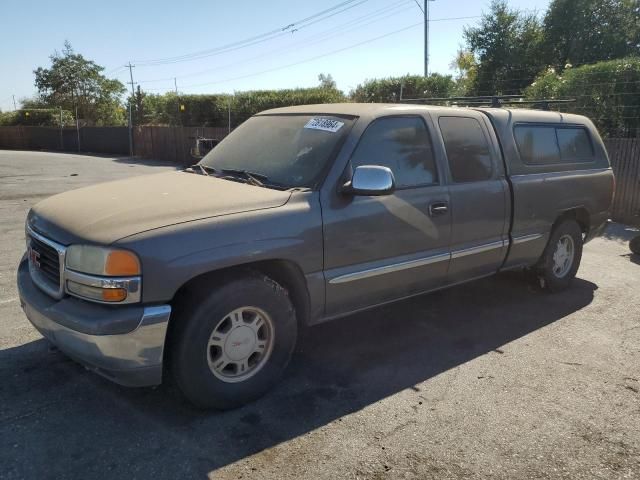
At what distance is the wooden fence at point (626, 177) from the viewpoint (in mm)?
9727

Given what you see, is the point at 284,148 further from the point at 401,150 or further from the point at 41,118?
the point at 41,118

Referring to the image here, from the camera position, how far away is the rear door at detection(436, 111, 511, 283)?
4.37m

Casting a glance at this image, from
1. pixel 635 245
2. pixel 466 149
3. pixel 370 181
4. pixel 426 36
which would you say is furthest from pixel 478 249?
pixel 426 36

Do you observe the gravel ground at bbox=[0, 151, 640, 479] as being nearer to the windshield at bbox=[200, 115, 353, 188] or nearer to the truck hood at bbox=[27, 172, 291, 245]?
the truck hood at bbox=[27, 172, 291, 245]

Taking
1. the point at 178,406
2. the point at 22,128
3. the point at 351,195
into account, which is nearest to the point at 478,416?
the point at 351,195

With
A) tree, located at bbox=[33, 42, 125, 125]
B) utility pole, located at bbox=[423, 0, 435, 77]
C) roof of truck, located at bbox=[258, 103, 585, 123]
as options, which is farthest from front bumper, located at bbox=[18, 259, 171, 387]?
tree, located at bbox=[33, 42, 125, 125]

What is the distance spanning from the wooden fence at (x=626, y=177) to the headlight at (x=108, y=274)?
9.45m

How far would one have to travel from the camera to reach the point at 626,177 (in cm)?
992

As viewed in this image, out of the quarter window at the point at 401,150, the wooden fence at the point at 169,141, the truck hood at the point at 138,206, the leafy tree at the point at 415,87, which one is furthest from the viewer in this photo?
the wooden fence at the point at 169,141

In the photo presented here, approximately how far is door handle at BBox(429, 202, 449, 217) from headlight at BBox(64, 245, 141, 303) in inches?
88.7

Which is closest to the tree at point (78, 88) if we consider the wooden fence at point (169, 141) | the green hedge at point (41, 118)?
the green hedge at point (41, 118)

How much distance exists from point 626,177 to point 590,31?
891 inches

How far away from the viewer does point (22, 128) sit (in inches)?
1671

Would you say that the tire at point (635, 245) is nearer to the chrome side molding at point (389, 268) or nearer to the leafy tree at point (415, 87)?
the chrome side molding at point (389, 268)
